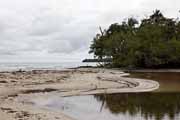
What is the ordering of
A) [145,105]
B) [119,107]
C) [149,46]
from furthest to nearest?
[149,46]
[145,105]
[119,107]

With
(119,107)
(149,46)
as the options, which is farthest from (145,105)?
(149,46)

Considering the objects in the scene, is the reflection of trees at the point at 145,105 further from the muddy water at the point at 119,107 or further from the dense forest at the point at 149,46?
the dense forest at the point at 149,46

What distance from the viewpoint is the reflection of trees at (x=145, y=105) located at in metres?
16.9

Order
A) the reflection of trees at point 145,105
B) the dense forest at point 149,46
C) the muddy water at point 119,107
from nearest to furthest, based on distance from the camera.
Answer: the muddy water at point 119,107, the reflection of trees at point 145,105, the dense forest at point 149,46

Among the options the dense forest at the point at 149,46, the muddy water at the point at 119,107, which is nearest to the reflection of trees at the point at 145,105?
the muddy water at the point at 119,107

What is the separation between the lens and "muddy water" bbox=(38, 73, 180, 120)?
16.0 metres

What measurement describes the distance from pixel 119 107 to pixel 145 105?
1.69 meters

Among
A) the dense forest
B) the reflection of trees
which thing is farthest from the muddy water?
the dense forest

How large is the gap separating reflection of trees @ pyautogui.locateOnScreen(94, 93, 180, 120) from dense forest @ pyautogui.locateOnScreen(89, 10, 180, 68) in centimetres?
4338

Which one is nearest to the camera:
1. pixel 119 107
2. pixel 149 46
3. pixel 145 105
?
pixel 119 107

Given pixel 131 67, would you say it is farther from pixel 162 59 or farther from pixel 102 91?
pixel 102 91

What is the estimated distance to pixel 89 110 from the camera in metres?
18.2

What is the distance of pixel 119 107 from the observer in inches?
754

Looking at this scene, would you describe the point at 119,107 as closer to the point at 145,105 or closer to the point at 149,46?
the point at 145,105
